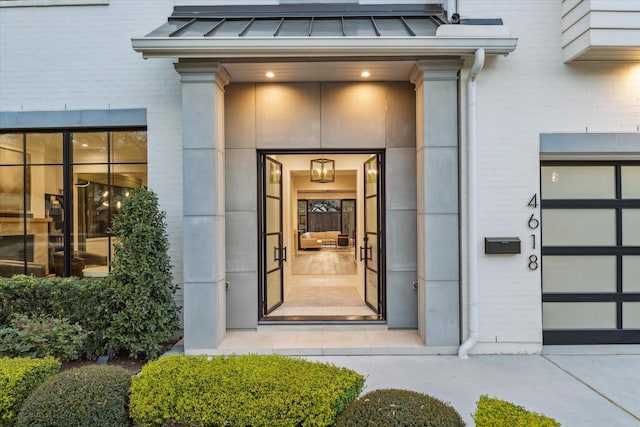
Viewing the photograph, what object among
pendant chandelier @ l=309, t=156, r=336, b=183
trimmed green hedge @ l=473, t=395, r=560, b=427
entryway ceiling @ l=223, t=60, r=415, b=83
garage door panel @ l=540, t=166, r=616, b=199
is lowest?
trimmed green hedge @ l=473, t=395, r=560, b=427

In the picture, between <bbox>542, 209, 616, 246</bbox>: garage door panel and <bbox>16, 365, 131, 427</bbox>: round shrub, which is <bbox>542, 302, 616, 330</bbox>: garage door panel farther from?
<bbox>16, 365, 131, 427</bbox>: round shrub

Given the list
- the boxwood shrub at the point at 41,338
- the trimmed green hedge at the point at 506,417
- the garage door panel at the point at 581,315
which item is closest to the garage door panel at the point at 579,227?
the garage door panel at the point at 581,315

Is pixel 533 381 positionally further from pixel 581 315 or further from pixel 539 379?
pixel 581 315

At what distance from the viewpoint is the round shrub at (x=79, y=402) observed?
2.69 meters

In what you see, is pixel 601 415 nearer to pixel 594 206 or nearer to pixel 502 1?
pixel 594 206

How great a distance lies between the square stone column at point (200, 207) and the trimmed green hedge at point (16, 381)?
5.41 ft

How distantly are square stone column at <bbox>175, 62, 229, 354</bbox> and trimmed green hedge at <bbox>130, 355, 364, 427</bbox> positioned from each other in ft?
5.37

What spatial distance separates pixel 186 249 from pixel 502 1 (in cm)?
535

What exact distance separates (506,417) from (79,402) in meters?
3.03

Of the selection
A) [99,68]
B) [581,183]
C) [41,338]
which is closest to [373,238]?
[581,183]

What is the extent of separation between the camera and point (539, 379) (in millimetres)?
3971

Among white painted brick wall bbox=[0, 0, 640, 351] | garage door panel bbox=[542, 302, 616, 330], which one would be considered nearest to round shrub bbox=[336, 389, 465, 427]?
white painted brick wall bbox=[0, 0, 640, 351]

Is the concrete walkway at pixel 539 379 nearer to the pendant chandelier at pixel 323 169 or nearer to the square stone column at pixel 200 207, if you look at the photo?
the square stone column at pixel 200 207

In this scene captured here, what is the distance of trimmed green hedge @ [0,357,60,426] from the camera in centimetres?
292
